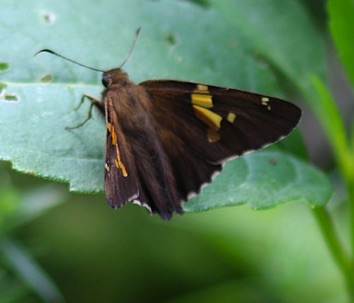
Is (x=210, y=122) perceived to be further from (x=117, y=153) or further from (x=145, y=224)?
(x=145, y=224)

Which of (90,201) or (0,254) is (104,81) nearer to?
(0,254)

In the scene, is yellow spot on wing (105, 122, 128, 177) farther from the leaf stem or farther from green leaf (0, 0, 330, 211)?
the leaf stem

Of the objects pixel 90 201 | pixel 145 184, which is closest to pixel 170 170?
pixel 145 184

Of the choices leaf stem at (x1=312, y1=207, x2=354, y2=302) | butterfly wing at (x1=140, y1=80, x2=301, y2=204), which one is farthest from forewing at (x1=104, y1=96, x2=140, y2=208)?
leaf stem at (x1=312, y1=207, x2=354, y2=302)

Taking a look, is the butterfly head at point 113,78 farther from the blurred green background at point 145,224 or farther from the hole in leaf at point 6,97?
the hole in leaf at point 6,97

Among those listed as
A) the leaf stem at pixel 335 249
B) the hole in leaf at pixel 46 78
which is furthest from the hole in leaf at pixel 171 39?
the leaf stem at pixel 335 249
